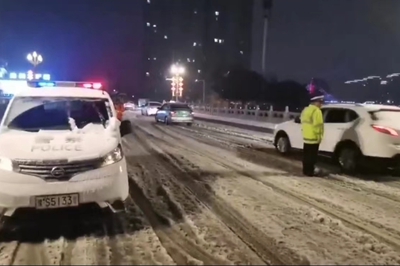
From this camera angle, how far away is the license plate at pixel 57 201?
5.48m

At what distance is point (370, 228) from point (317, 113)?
13.7 ft

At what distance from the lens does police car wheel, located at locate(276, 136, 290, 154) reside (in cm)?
1396

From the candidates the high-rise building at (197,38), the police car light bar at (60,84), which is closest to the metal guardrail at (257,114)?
the police car light bar at (60,84)

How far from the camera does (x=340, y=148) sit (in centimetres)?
1112

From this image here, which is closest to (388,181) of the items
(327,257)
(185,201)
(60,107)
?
(185,201)

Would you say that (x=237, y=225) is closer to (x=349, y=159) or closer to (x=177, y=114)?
(x=349, y=159)

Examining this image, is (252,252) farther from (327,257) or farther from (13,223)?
(13,223)

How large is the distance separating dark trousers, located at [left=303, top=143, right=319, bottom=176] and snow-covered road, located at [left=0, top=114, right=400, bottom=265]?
280mm

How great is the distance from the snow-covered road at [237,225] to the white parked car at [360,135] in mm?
781

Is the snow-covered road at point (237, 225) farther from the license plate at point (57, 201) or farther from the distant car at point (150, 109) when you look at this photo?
the distant car at point (150, 109)

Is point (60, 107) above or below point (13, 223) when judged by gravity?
above

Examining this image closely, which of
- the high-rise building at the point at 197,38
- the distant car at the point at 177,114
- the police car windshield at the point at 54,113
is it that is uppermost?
the high-rise building at the point at 197,38

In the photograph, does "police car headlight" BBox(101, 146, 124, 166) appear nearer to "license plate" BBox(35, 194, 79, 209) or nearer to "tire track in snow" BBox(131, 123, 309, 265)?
"license plate" BBox(35, 194, 79, 209)

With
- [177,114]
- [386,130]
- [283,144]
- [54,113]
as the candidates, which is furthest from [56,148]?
[177,114]
